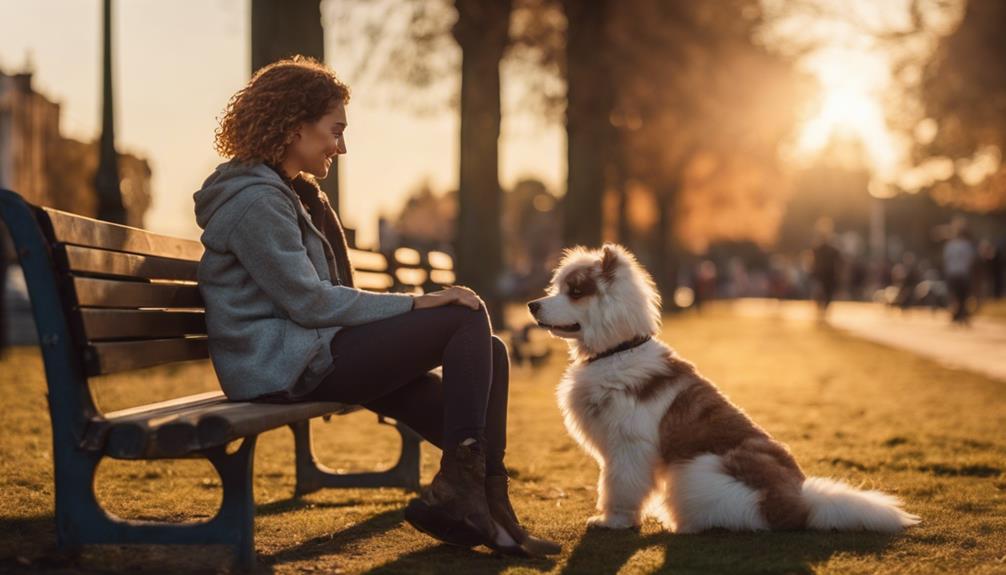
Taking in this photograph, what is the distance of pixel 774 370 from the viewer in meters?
16.0

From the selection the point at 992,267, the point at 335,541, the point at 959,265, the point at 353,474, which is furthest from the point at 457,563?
the point at 992,267

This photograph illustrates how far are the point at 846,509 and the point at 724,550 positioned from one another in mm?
609

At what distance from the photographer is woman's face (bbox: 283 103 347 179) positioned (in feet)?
16.0

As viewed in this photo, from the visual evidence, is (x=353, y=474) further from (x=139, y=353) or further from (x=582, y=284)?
(x=139, y=353)

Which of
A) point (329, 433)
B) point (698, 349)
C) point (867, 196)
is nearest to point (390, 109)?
point (698, 349)

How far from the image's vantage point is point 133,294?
4586mm

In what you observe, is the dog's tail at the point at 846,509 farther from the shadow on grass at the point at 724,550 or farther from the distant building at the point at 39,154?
the distant building at the point at 39,154

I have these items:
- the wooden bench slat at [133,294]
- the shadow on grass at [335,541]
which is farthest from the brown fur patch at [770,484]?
the wooden bench slat at [133,294]

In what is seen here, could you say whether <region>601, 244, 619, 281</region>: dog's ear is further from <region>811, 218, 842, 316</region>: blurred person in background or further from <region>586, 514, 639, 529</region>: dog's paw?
<region>811, 218, 842, 316</region>: blurred person in background

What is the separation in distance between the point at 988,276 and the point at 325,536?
172 ft

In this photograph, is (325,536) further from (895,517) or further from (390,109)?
(390,109)

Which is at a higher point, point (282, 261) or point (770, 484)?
point (282, 261)

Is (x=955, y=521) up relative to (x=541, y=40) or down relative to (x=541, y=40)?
down

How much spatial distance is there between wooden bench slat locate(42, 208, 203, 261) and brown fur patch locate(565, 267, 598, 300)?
5.48ft
